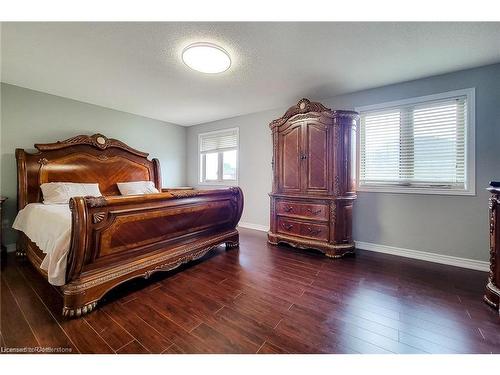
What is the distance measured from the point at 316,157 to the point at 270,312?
2065 millimetres

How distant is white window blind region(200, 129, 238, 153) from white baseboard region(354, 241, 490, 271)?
3.13 metres

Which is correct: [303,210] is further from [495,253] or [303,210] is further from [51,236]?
[51,236]

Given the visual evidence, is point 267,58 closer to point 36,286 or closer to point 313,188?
point 313,188

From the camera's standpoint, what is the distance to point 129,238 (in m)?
1.90

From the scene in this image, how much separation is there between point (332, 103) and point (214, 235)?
2.78m

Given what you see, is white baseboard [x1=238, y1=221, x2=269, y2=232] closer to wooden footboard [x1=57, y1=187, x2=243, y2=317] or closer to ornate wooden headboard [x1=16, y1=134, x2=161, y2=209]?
wooden footboard [x1=57, y1=187, x2=243, y2=317]

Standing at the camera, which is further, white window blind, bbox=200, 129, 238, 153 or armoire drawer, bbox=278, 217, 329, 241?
white window blind, bbox=200, 129, 238, 153

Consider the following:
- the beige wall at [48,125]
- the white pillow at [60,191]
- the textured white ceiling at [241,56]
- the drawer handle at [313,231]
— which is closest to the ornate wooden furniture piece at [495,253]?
the textured white ceiling at [241,56]

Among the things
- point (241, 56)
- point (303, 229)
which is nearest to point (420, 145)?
point (303, 229)

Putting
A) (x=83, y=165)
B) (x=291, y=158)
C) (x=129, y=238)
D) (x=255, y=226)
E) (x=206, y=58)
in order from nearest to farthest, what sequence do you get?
(x=129, y=238)
(x=206, y=58)
(x=291, y=158)
(x=83, y=165)
(x=255, y=226)

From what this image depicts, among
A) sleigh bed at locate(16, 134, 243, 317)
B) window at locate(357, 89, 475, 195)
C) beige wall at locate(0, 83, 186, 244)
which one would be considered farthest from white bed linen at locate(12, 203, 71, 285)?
window at locate(357, 89, 475, 195)

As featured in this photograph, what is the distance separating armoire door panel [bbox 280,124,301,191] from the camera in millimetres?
3090

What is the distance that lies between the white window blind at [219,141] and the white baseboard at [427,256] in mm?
3127

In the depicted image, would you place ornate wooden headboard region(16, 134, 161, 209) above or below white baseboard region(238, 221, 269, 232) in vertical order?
above
